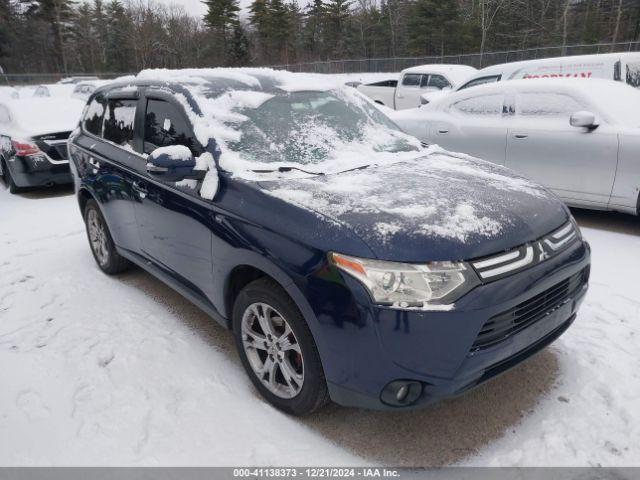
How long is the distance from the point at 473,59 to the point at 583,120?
3029 centimetres

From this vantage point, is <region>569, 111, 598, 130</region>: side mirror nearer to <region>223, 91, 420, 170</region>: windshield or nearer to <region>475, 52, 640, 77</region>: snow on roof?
<region>223, 91, 420, 170</region>: windshield

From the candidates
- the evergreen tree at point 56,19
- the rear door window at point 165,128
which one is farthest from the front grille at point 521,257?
the evergreen tree at point 56,19

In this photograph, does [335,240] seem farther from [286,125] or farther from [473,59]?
[473,59]

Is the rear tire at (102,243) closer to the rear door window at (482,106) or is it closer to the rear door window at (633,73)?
the rear door window at (482,106)

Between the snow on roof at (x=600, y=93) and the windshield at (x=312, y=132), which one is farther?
the snow on roof at (x=600, y=93)

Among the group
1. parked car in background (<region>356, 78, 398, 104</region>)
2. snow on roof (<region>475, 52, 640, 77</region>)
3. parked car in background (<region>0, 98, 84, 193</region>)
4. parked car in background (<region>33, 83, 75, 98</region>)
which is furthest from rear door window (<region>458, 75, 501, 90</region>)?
parked car in background (<region>33, 83, 75, 98</region>)

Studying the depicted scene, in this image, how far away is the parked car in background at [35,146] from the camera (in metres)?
7.64

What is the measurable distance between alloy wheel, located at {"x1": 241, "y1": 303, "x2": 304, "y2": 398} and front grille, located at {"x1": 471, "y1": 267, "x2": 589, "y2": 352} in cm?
85

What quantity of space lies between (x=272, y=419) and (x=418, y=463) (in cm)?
77

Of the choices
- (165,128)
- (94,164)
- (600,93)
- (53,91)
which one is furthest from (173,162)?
(53,91)

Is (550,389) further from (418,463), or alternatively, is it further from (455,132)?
(455,132)

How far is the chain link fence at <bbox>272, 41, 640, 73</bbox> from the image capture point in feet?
89.0

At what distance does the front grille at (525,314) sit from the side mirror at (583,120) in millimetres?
3082

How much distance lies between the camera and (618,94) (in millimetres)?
5426
